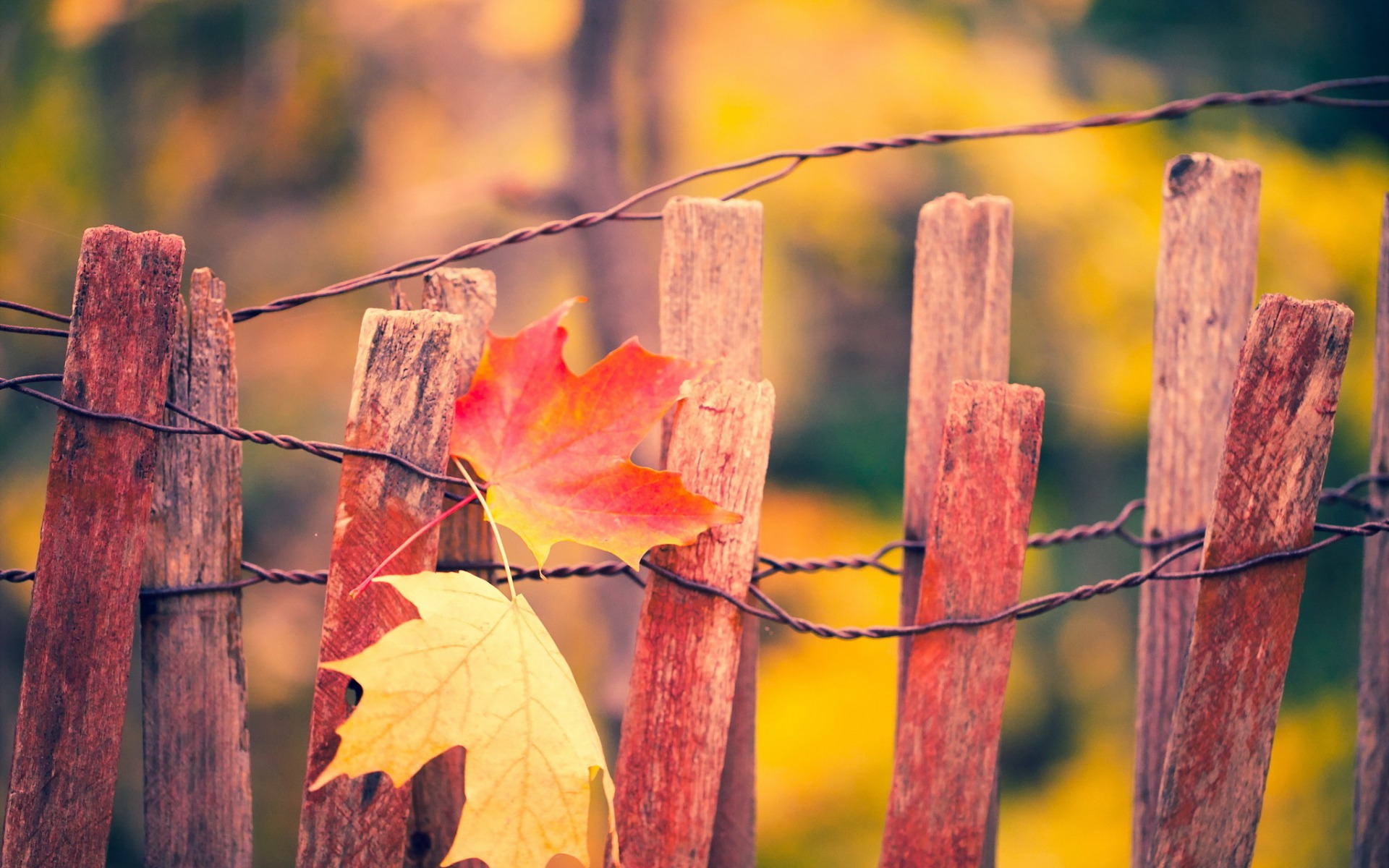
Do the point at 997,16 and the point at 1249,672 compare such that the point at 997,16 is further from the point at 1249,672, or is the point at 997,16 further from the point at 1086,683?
the point at 1249,672

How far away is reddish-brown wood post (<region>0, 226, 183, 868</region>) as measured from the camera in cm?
67

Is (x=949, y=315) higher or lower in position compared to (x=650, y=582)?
higher

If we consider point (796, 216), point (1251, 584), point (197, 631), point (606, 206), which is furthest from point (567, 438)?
point (796, 216)

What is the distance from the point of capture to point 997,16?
3117mm

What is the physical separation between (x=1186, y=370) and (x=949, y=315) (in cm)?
29

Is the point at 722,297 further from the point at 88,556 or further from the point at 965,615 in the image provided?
the point at 88,556

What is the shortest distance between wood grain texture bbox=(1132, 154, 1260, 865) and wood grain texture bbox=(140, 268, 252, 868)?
99cm

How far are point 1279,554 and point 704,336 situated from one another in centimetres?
61

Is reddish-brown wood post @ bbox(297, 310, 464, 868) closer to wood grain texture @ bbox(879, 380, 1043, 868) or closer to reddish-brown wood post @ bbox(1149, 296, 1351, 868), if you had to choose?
wood grain texture @ bbox(879, 380, 1043, 868)

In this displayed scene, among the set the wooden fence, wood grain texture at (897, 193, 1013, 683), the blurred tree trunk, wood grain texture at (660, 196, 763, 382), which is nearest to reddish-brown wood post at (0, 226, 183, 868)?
the wooden fence

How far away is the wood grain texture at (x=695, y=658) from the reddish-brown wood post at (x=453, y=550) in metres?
0.20

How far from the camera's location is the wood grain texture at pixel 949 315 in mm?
810

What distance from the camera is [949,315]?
0.82 metres

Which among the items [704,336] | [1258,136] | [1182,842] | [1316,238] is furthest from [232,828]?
[1258,136]
